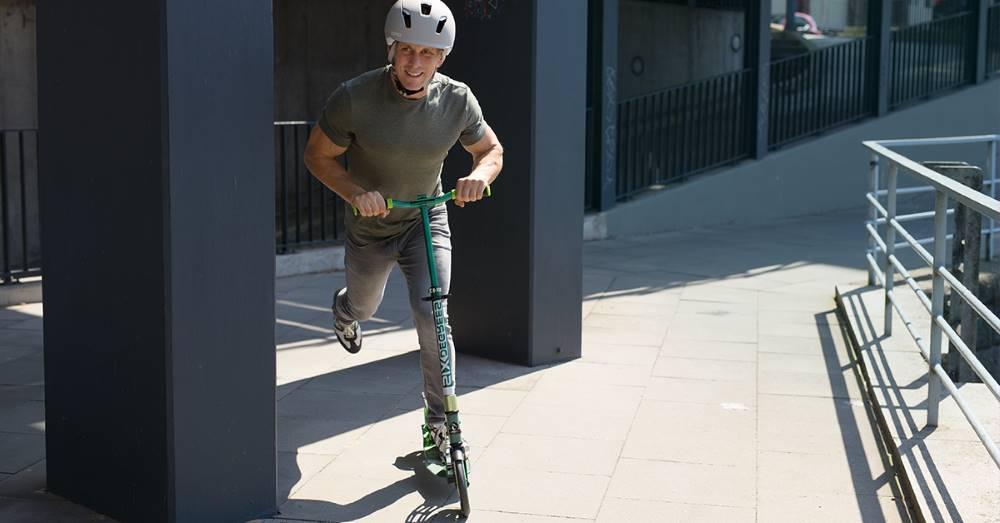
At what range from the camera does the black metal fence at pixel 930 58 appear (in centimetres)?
1745

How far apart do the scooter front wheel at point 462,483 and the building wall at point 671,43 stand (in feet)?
42.0

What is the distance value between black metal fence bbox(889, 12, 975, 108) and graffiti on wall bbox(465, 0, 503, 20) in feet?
36.5

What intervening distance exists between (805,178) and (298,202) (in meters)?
7.64

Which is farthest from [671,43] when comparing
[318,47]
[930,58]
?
[318,47]

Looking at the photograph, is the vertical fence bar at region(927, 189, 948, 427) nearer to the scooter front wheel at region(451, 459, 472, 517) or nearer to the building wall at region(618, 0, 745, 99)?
the scooter front wheel at region(451, 459, 472, 517)

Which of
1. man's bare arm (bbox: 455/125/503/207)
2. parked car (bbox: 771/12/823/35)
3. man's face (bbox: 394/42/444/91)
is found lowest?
man's bare arm (bbox: 455/125/503/207)

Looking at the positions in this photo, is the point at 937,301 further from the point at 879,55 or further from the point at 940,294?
Result: the point at 879,55

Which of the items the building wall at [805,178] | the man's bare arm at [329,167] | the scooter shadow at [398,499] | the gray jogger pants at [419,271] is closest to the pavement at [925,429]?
the scooter shadow at [398,499]

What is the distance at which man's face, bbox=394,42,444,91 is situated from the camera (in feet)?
15.8

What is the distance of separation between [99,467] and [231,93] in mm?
1503

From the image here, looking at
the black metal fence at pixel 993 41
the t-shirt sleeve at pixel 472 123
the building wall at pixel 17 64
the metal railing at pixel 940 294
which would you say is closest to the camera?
the metal railing at pixel 940 294

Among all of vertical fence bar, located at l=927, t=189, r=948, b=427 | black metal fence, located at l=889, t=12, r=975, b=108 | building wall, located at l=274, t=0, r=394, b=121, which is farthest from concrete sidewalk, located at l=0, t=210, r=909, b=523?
black metal fence, located at l=889, t=12, r=975, b=108

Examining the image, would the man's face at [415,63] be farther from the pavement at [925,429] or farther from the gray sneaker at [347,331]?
the pavement at [925,429]

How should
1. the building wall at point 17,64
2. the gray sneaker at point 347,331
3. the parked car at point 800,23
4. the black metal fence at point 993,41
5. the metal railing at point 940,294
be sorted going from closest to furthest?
1. the metal railing at point 940,294
2. the gray sneaker at point 347,331
3. the building wall at point 17,64
4. the black metal fence at point 993,41
5. the parked car at point 800,23
